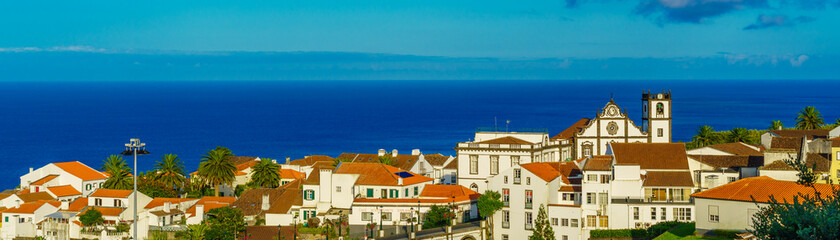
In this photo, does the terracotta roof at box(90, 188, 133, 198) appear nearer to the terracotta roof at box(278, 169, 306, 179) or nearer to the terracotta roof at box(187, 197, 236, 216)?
the terracotta roof at box(187, 197, 236, 216)

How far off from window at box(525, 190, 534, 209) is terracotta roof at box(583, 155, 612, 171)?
378 centimetres

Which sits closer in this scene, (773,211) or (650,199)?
(773,211)

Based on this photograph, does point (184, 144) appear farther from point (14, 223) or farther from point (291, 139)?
point (14, 223)

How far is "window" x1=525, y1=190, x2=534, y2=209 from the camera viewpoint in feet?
197

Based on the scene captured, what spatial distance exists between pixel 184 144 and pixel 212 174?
101 meters

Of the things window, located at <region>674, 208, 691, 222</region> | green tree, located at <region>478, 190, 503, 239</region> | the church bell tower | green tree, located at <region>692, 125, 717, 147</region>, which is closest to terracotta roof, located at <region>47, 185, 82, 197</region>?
green tree, located at <region>478, 190, 503, 239</region>

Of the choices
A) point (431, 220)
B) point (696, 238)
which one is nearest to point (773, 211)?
point (696, 238)

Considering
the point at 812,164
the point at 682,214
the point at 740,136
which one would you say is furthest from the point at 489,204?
the point at 740,136

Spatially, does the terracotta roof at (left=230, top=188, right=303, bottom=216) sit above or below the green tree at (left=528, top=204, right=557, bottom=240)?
above

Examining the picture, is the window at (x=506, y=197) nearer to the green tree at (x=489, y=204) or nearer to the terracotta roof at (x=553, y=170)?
the green tree at (x=489, y=204)

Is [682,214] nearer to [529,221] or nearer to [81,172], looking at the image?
[529,221]

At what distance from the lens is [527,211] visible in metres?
60.0

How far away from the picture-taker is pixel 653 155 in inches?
2425

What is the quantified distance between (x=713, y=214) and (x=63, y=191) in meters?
51.7
